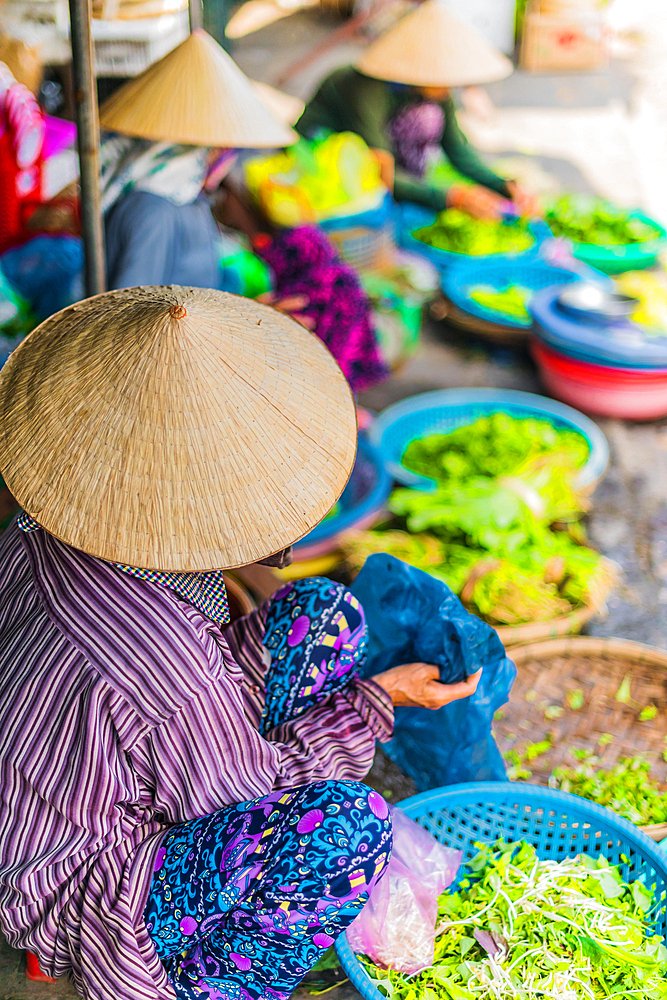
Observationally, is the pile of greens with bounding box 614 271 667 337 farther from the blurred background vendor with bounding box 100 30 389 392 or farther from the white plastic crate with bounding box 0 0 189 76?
the white plastic crate with bounding box 0 0 189 76

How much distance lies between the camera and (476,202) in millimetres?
4312

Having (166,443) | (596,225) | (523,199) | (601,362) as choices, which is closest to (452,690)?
(166,443)

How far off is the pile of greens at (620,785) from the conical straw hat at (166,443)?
1.04 metres

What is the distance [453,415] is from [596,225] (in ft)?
6.57

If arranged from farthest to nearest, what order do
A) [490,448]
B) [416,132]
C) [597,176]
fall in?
1. [597,176]
2. [416,132]
3. [490,448]

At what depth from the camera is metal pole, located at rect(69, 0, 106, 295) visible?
160 centimetres

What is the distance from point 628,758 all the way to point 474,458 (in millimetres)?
1148

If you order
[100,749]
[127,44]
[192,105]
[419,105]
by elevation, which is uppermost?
[127,44]

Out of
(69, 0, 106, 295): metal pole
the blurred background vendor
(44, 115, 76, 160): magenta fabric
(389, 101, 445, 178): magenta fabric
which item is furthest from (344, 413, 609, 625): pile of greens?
(389, 101, 445, 178): magenta fabric

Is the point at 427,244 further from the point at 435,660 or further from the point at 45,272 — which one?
the point at 435,660

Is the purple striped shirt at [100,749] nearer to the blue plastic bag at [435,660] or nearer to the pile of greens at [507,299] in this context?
the blue plastic bag at [435,660]

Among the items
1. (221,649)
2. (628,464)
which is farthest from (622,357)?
(221,649)

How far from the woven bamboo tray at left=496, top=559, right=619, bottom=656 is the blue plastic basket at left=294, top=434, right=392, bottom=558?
1.71 ft

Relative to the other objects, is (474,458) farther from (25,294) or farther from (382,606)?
(25,294)
